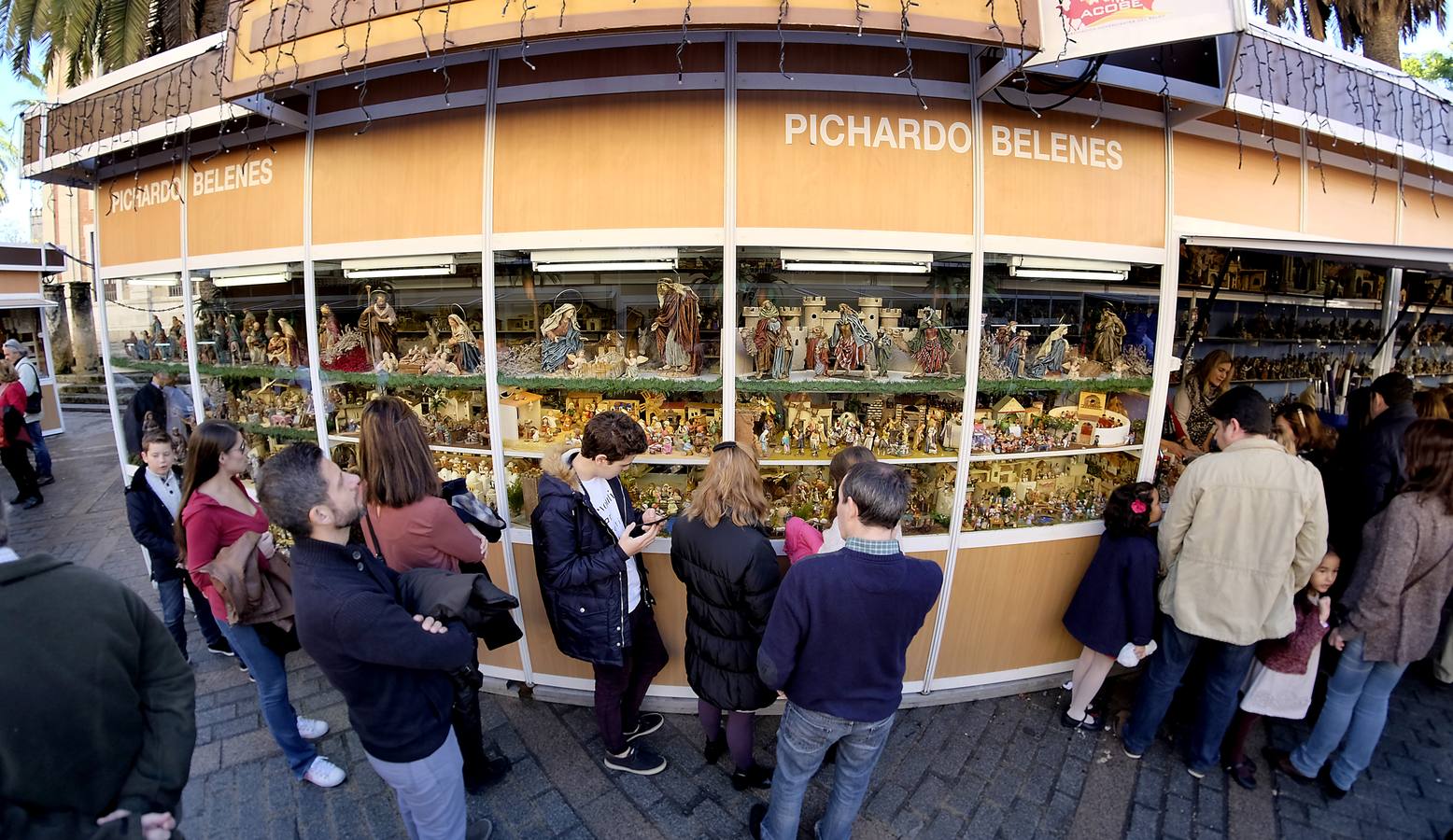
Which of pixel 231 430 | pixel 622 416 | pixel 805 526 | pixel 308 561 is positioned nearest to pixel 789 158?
pixel 622 416

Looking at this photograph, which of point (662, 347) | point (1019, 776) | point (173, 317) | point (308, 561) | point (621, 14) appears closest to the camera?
point (308, 561)

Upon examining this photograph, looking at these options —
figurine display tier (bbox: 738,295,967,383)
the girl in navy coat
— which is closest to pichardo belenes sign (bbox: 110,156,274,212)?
figurine display tier (bbox: 738,295,967,383)

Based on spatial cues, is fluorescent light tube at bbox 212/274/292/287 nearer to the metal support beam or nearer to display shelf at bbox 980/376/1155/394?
the metal support beam

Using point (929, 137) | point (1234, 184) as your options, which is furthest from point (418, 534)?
point (1234, 184)

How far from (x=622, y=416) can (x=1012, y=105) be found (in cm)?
300

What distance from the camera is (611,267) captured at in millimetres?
3420

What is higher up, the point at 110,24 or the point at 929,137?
the point at 110,24

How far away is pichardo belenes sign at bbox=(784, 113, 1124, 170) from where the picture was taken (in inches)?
126

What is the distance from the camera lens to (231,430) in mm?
2896

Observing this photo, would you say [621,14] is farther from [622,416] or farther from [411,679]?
[411,679]

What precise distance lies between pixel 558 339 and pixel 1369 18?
16.1 metres

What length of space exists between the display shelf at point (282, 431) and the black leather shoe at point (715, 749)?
373cm

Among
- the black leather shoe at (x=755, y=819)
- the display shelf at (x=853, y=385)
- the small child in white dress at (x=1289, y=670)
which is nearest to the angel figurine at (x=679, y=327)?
the display shelf at (x=853, y=385)

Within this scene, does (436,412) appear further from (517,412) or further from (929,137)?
(929,137)
